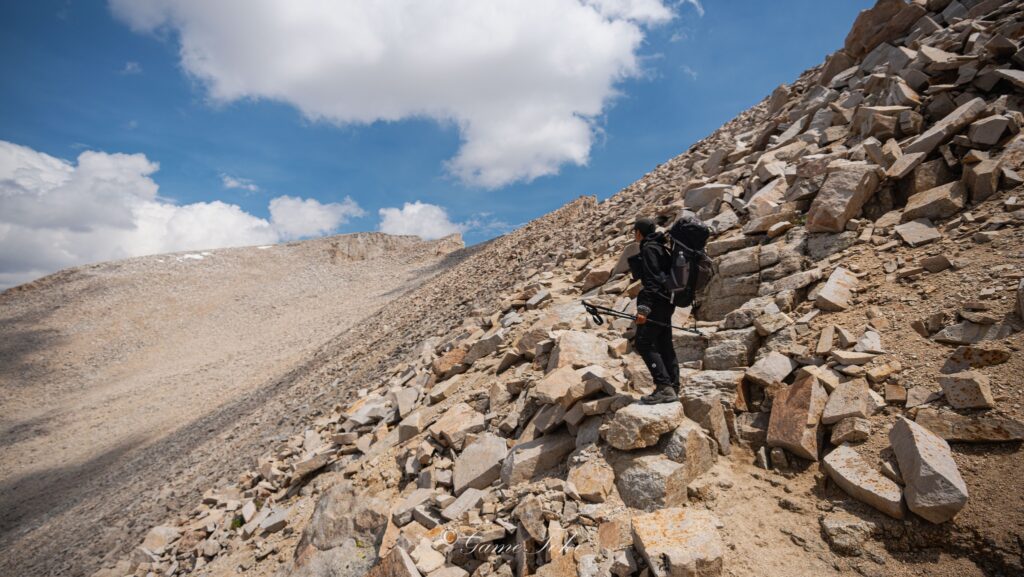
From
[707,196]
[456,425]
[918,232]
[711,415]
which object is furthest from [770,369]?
[707,196]

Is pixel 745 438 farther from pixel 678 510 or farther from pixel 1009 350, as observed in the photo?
pixel 1009 350

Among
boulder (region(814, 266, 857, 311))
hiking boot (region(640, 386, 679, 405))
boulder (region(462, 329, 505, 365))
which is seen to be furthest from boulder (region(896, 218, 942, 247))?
boulder (region(462, 329, 505, 365))

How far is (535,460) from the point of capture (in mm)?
5301

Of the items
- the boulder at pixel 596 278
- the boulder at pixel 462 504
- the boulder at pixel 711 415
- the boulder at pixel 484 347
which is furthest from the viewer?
the boulder at pixel 596 278

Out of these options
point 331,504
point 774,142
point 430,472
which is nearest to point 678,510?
point 430,472

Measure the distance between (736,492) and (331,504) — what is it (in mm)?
5385

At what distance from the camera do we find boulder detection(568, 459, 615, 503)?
14.2ft

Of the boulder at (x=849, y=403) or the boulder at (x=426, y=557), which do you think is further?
the boulder at (x=426, y=557)

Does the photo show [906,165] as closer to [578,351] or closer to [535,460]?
[578,351]

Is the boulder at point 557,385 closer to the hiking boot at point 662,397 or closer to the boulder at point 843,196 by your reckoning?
the hiking boot at point 662,397

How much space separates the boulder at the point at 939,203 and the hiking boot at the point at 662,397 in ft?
13.9

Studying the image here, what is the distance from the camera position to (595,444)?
4.91 metres

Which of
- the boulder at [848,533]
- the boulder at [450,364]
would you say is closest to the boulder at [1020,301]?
the boulder at [848,533]

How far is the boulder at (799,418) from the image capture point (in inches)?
160
